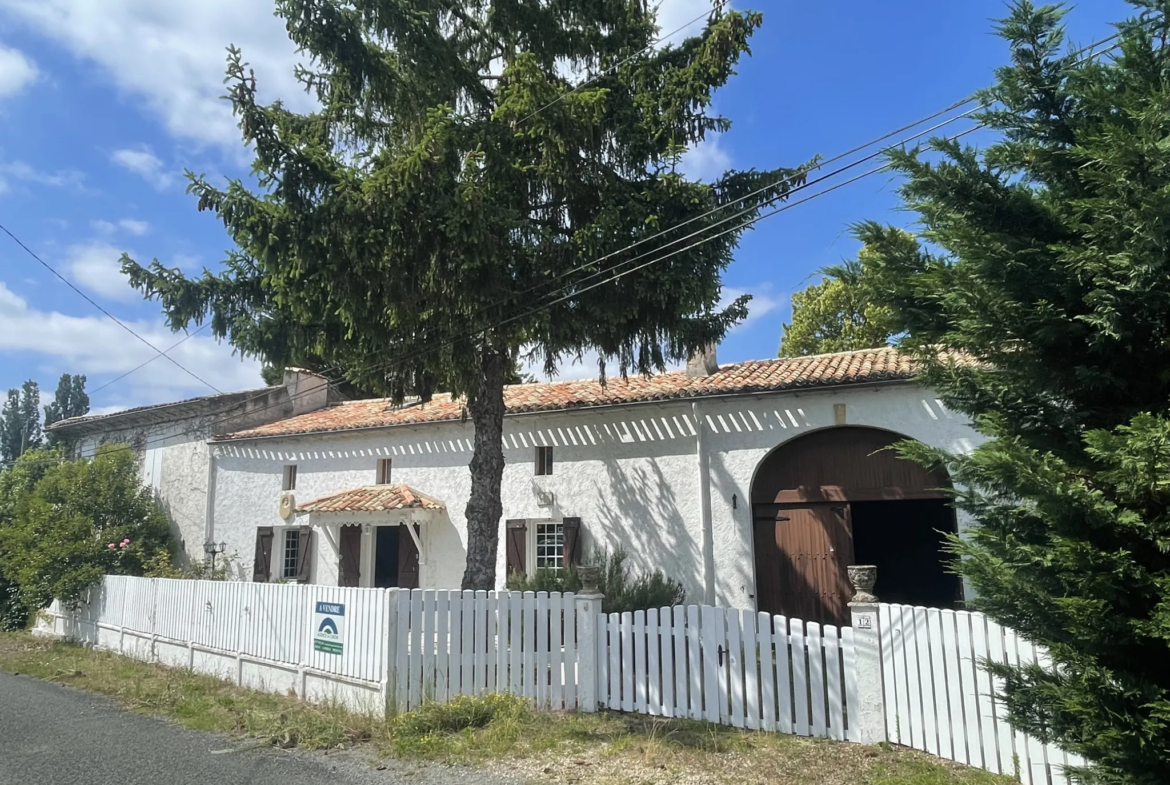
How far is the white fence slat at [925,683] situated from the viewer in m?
6.29

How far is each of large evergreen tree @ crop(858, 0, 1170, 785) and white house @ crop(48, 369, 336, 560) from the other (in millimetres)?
17932

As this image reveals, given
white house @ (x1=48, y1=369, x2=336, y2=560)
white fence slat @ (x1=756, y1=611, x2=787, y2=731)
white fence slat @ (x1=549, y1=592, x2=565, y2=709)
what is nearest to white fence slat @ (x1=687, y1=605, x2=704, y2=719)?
white fence slat @ (x1=756, y1=611, x2=787, y2=731)

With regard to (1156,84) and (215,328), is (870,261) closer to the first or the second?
(1156,84)

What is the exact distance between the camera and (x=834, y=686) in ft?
22.7

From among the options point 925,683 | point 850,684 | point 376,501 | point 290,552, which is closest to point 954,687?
point 925,683

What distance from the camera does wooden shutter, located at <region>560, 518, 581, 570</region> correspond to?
Result: 13.5 m

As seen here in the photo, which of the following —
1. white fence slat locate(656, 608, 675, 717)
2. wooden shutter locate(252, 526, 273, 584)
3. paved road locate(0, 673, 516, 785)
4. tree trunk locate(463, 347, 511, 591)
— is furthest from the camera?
wooden shutter locate(252, 526, 273, 584)

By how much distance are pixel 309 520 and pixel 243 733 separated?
881cm

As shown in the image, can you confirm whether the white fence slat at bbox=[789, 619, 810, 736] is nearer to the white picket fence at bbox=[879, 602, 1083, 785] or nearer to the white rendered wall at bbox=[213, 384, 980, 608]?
the white picket fence at bbox=[879, 602, 1083, 785]

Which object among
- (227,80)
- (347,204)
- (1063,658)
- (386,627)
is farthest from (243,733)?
(1063,658)

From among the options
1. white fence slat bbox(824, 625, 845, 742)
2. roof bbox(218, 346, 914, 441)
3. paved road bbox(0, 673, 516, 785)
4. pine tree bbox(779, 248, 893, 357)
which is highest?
pine tree bbox(779, 248, 893, 357)

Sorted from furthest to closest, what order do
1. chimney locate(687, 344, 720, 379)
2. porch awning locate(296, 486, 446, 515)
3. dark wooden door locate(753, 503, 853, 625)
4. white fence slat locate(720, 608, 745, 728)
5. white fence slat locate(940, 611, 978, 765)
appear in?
porch awning locate(296, 486, 446, 515) → chimney locate(687, 344, 720, 379) → dark wooden door locate(753, 503, 853, 625) → white fence slat locate(720, 608, 745, 728) → white fence slat locate(940, 611, 978, 765)

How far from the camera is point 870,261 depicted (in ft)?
15.2

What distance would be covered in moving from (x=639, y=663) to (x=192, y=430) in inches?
603
